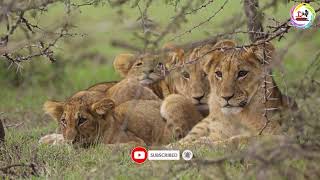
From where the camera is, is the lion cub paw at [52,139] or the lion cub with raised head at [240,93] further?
the lion cub paw at [52,139]

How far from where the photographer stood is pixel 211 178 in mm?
5562

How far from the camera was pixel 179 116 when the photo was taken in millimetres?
8719

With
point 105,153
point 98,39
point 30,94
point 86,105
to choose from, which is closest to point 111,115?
point 86,105

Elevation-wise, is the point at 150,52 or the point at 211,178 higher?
the point at 150,52

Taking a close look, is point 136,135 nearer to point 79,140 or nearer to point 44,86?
point 79,140

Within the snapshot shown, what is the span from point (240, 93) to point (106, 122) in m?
1.26

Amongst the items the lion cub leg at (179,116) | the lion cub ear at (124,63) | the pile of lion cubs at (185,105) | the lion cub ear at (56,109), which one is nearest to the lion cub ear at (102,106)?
the pile of lion cubs at (185,105)

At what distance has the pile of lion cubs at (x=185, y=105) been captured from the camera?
309 inches

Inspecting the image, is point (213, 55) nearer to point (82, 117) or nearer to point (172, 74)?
point (172, 74)

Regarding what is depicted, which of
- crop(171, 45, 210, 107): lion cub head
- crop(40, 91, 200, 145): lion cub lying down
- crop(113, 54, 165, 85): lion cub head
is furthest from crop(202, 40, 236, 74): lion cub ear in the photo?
crop(40, 91, 200, 145): lion cub lying down

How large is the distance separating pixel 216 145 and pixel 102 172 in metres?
1.92

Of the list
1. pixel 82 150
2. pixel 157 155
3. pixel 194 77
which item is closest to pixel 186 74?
pixel 194 77

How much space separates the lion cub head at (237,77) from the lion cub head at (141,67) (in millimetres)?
646

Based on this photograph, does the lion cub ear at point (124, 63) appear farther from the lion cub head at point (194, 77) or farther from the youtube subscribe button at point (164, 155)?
the youtube subscribe button at point (164, 155)
